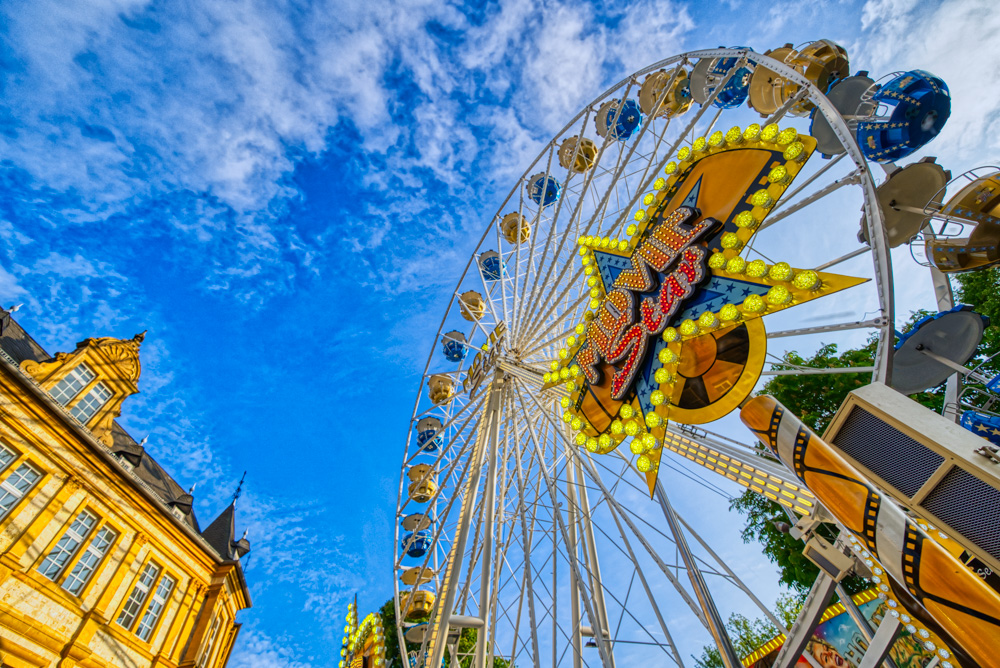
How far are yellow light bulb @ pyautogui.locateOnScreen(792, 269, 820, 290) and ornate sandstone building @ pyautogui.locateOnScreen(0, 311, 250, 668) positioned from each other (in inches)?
865

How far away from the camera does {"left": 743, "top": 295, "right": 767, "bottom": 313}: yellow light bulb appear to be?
7387mm

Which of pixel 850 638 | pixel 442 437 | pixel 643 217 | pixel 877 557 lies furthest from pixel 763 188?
pixel 442 437

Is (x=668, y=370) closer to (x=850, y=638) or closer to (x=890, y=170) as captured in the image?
(x=890, y=170)

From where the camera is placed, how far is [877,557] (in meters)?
5.23

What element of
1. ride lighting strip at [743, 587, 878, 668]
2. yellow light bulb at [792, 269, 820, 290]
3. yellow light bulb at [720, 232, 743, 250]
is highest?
yellow light bulb at [720, 232, 743, 250]

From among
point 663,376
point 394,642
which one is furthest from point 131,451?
point 663,376

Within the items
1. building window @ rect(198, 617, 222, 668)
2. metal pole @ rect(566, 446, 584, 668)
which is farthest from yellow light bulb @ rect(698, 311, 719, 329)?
building window @ rect(198, 617, 222, 668)

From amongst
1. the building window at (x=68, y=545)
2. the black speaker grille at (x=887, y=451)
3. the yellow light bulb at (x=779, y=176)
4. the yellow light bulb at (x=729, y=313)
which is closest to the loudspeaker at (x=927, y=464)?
the black speaker grille at (x=887, y=451)

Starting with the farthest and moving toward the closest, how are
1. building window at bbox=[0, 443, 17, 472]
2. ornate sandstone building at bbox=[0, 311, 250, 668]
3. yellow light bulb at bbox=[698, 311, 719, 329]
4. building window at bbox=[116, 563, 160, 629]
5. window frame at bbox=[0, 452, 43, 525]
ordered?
building window at bbox=[116, 563, 160, 629]
building window at bbox=[0, 443, 17, 472]
ornate sandstone building at bbox=[0, 311, 250, 668]
window frame at bbox=[0, 452, 43, 525]
yellow light bulb at bbox=[698, 311, 719, 329]

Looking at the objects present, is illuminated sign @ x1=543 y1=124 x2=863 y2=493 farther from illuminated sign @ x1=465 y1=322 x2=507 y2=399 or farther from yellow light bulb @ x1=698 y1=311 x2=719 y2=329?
illuminated sign @ x1=465 y1=322 x2=507 y2=399

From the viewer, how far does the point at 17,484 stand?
15.8m

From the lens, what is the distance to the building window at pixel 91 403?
19.0 m

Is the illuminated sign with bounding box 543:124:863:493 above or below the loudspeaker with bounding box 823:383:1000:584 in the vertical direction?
above

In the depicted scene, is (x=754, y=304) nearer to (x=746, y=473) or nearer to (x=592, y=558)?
(x=746, y=473)
